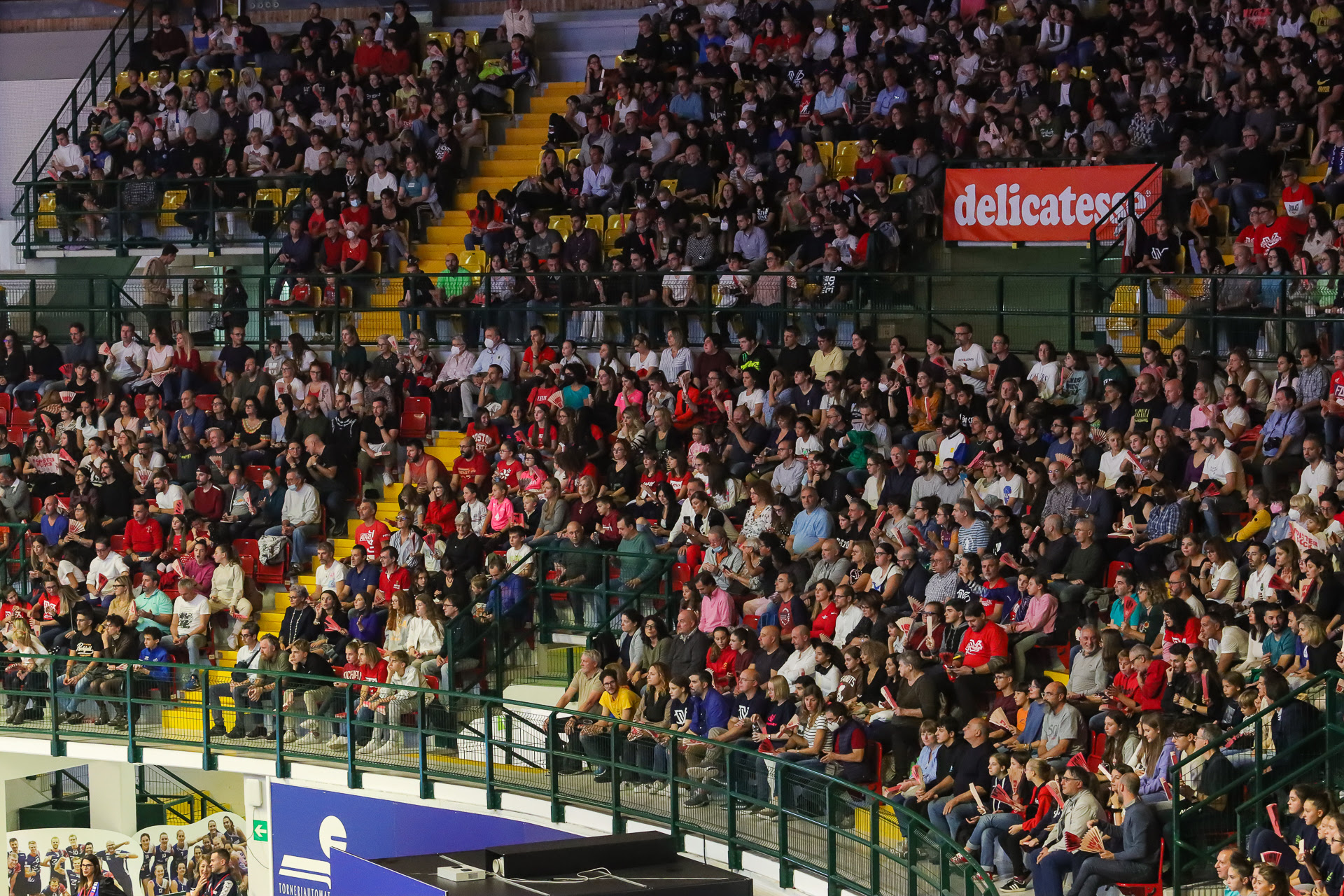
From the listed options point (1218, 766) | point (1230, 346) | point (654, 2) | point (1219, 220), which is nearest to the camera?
point (1218, 766)

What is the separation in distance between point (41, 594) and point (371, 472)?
3402 millimetres

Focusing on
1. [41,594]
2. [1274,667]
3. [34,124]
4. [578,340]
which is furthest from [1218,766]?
[34,124]

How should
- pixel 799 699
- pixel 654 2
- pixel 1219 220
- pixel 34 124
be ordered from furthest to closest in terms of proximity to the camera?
1. pixel 34 124
2. pixel 654 2
3. pixel 1219 220
4. pixel 799 699

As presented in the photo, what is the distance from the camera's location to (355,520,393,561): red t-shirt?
61.9 ft

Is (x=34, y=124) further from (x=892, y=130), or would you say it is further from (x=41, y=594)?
(x=892, y=130)

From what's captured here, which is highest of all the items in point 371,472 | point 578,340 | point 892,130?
point 892,130

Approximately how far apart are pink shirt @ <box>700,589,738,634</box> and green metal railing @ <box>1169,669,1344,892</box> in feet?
15.1

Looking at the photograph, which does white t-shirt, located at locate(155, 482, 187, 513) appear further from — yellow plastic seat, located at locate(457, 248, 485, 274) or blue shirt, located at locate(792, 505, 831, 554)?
blue shirt, located at locate(792, 505, 831, 554)

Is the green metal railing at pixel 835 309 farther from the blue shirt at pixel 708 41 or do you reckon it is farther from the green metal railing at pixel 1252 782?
the green metal railing at pixel 1252 782

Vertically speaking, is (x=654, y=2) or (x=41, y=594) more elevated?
(x=654, y=2)

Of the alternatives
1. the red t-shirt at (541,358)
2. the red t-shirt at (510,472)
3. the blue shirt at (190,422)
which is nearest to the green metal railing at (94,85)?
the blue shirt at (190,422)

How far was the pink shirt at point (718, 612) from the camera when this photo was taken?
52.4 ft

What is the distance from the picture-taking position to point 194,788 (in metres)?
23.4

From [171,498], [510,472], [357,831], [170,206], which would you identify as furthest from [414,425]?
[170,206]
